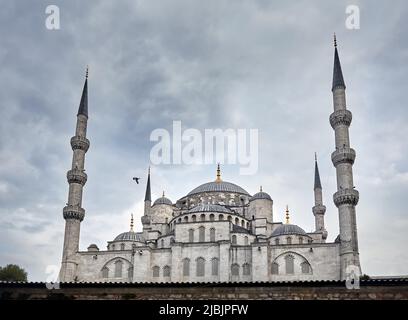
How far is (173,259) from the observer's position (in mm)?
31531

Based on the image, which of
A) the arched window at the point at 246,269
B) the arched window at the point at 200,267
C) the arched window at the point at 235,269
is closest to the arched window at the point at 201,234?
the arched window at the point at 200,267

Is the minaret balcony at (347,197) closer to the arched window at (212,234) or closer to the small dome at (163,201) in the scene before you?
the arched window at (212,234)

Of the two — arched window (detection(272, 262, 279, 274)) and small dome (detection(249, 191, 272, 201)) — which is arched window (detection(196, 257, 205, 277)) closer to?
arched window (detection(272, 262, 279, 274))

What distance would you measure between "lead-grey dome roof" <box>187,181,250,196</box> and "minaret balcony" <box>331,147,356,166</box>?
541 inches

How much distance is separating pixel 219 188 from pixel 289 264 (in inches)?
Answer: 547

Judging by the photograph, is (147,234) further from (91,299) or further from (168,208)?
(91,299)

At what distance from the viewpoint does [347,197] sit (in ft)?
95.8

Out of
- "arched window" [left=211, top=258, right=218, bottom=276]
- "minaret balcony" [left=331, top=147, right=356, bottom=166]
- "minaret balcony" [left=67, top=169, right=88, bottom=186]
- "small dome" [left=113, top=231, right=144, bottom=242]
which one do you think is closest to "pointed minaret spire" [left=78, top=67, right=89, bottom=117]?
"minaret balcony" [left=67, top=169, right=88, bottom=186]

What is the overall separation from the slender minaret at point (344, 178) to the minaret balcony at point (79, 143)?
16.7 metres

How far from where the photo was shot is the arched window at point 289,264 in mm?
30317

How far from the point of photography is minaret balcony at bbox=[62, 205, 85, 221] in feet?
105

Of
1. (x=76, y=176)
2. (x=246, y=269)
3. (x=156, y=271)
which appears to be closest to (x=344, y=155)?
(x=246, y=269)
